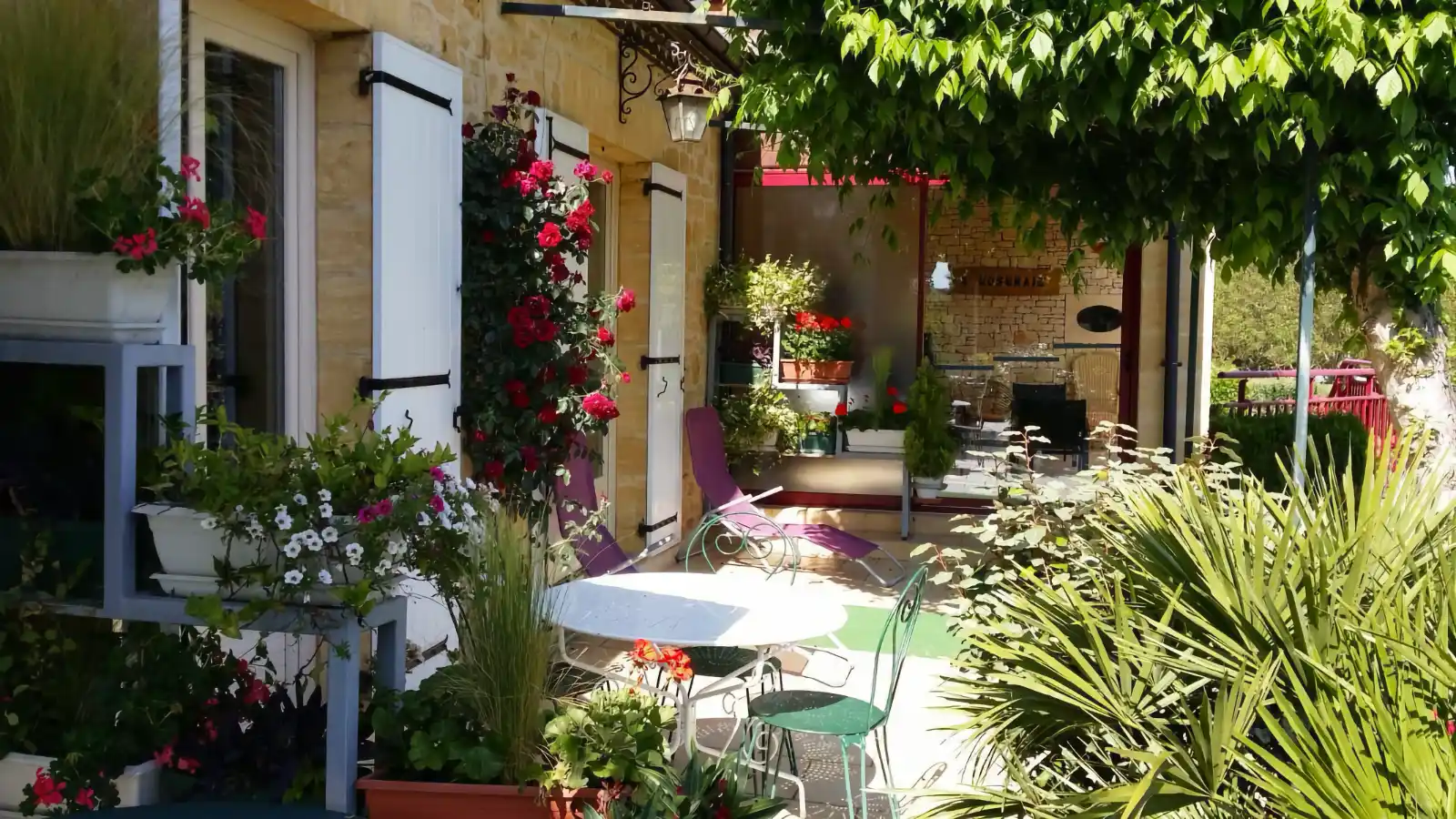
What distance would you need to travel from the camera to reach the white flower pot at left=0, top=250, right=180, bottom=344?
2.26 metres

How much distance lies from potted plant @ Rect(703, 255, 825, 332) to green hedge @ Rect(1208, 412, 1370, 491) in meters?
2.74

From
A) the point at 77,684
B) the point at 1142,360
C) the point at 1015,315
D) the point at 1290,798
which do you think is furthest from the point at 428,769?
the point at 1015,315

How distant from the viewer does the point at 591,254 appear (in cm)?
631

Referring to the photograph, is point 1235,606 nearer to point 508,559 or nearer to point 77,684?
point 508,559

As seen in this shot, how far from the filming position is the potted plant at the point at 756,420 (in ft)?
25.3

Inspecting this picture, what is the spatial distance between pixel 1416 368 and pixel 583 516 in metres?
2.97

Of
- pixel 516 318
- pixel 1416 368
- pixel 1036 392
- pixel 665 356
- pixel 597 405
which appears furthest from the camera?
pixel 1036 392

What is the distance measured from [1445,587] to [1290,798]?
51 centimetres

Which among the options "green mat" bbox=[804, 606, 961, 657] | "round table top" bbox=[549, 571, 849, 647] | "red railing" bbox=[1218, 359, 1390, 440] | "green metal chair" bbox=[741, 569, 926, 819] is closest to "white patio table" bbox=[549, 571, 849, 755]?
"round table top" bbox=[549, 571, 849, 647]

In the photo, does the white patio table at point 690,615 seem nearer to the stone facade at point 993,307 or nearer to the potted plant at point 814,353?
the potted plant at point 814,353

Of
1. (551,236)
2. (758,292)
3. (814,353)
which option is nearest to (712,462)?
(758,292)

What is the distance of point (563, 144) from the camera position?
5129mm

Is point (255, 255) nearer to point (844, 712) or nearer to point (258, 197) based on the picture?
point (258, 197)

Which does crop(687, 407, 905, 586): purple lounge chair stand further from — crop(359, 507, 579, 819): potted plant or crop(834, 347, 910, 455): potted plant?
crop(359, 507, 579, 819): potted plant
